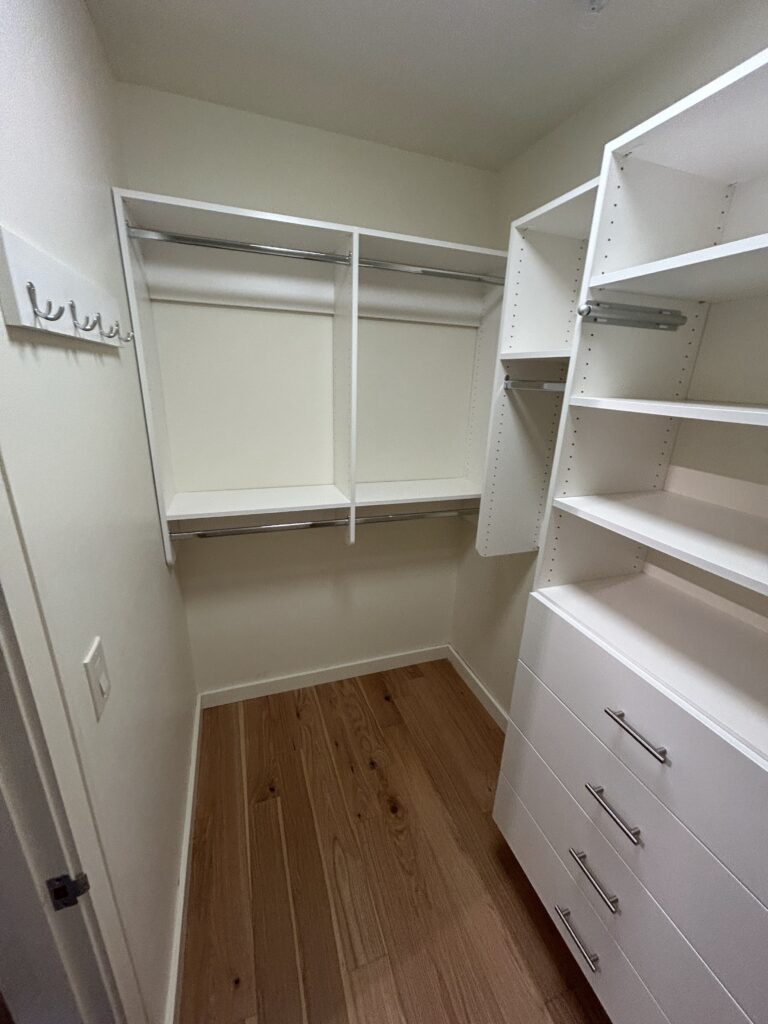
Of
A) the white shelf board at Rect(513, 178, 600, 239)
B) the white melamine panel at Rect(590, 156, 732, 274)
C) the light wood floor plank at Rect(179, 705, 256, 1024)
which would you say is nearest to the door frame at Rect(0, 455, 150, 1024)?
the light wood floor plank at Rect(179, 705, 256, 1024)

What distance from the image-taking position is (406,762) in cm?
182

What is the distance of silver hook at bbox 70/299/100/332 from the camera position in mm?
719

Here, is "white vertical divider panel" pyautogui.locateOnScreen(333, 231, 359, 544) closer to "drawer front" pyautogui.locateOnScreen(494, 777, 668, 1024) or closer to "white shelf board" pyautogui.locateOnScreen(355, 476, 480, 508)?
"white shelf board" pyautogui.locateOnScreen(355, 476, 480, 508)

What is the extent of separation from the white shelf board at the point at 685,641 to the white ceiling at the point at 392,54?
150 centimetres

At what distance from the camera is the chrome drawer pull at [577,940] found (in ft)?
3.34

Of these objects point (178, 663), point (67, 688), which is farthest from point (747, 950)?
point (178, 663)

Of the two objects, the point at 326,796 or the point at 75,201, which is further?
the point at 326,796

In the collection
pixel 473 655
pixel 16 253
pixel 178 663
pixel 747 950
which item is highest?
pixel 16 253

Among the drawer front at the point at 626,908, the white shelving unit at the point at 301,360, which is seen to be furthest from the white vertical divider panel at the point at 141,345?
the drawer front at the point at 626,908

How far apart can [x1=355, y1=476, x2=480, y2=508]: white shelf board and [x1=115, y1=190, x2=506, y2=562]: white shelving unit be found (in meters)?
0.01

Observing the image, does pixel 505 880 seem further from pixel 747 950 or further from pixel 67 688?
pixel 67 688

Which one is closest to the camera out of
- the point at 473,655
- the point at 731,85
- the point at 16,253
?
the point at 16,253

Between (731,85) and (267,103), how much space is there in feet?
4.49

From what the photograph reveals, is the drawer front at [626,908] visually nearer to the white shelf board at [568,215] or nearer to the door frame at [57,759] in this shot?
the door frame at [57,759]
